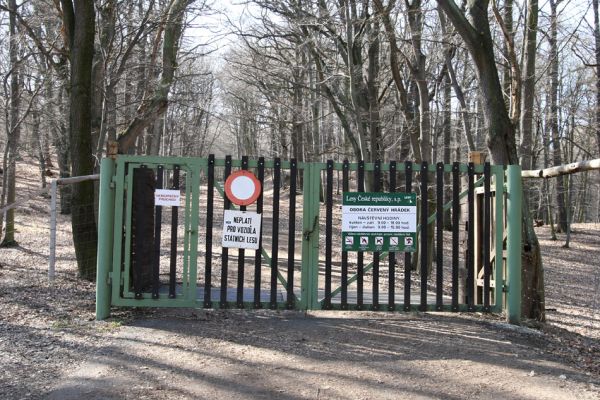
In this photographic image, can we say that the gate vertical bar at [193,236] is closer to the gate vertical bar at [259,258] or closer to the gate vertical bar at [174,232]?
the gate vertical bar at [174,232]

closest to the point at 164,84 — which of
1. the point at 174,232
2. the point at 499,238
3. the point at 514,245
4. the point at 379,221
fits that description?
the point at 174,232

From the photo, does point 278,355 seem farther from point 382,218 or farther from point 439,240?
point 439,240

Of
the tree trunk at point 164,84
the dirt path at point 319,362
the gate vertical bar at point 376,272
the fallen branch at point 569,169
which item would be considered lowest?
the dirt path at point 319,362

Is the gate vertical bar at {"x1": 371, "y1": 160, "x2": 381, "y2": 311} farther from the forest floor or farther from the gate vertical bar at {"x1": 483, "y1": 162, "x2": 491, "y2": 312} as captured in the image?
the gate vertical bar at {"x1": 483, "y1": 162, "x2": 491, "y2": 312}

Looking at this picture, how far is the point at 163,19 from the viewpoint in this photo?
39.5ft

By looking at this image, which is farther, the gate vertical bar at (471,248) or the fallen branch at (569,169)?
the gate vertical bar at (471,248)

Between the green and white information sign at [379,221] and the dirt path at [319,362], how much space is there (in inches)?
36.2

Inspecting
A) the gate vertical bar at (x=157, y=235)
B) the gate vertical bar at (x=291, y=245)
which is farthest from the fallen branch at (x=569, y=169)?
the gate vertical bar at (x=157, y=235)

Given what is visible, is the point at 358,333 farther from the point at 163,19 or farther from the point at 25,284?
the point at 163,19

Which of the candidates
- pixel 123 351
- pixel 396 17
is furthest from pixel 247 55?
pixel 123 351

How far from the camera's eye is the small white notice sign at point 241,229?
20.9 ft

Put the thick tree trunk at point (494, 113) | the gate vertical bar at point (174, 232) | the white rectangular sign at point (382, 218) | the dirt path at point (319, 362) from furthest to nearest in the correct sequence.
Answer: the thick tree trunk at point (494, 113)
the white rectangular sign at point (382, 218)
the gate vertical bar at point (174, 232)
the dirt path at point (319, 362)

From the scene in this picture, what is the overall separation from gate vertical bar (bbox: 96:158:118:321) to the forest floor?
0.76 feet

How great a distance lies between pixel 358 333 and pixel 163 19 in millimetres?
8811
